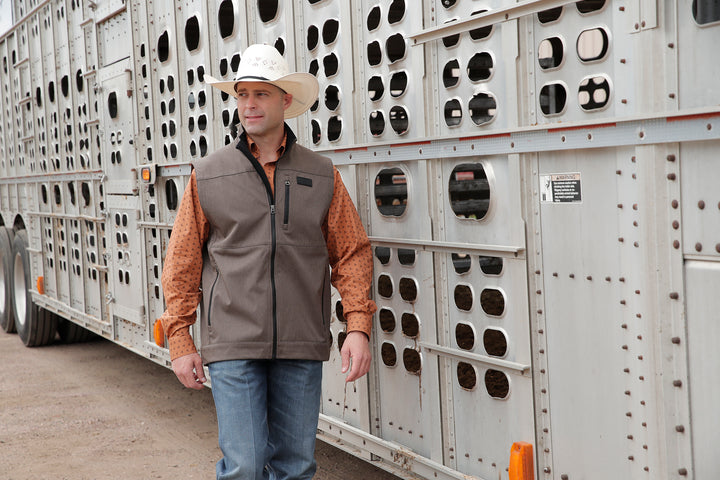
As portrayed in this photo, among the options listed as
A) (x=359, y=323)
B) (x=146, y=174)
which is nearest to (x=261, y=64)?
(x=359, y=323)

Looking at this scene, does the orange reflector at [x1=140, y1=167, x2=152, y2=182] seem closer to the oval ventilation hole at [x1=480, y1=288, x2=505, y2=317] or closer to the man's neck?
the man's neck

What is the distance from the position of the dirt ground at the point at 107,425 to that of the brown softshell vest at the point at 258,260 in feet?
6.77

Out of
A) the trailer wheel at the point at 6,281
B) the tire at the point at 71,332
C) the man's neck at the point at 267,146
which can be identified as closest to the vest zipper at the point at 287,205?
the man's neck at the point at 267,146

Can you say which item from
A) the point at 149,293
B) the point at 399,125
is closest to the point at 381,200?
the point at 399,125

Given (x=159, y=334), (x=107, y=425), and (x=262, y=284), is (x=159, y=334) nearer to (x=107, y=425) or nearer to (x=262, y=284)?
(x=107, y=425)

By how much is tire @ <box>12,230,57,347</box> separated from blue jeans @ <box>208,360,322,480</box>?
6.50m

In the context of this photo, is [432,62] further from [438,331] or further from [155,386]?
[155,386]

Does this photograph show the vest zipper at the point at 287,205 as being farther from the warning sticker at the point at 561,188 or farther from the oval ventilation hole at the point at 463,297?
the warning sticker at the point at 561,188

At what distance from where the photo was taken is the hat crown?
131 inches

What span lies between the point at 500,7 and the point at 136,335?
438 cm

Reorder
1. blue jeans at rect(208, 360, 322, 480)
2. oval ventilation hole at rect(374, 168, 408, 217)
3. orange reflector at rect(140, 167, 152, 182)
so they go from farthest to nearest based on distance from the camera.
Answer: orange reflector at rect(140, 167, 152, 182), oval ventilation hole at rect(374, 168, 408, 217), blue jeans at rect(208, 360, 322, 480)

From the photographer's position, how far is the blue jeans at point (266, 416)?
323 centimetres

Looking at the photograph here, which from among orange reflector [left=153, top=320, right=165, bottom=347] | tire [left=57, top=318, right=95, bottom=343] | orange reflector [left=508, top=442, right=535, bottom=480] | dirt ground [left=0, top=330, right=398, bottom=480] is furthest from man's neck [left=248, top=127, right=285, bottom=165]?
tire [left=57, top=318, right=95, bottom=343]

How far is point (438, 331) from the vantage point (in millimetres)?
3596
